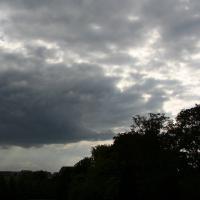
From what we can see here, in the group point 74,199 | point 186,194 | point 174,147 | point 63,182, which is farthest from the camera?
point 63,182

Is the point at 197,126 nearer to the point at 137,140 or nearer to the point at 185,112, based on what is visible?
the point at 185,112

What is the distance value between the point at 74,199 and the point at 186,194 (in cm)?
4579

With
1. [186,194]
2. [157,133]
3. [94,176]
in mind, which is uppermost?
[157,133]

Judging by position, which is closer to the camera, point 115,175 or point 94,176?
point 115,175

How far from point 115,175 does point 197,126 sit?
73.7 ft

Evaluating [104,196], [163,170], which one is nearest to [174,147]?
[163,170]

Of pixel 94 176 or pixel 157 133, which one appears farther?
pixel 94 176

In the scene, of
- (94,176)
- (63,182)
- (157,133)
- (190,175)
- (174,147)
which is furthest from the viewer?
(63,182)

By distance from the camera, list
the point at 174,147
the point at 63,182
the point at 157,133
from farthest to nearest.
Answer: the point at 63,182
the point at 157,133
the point at 174,147

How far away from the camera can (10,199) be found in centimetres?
17288

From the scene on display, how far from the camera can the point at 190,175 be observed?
89500 millimetres

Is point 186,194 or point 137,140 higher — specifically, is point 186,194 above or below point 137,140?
below

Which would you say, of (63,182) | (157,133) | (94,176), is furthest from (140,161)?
(63,182)

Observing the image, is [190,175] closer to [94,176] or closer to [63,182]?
[94,176]
